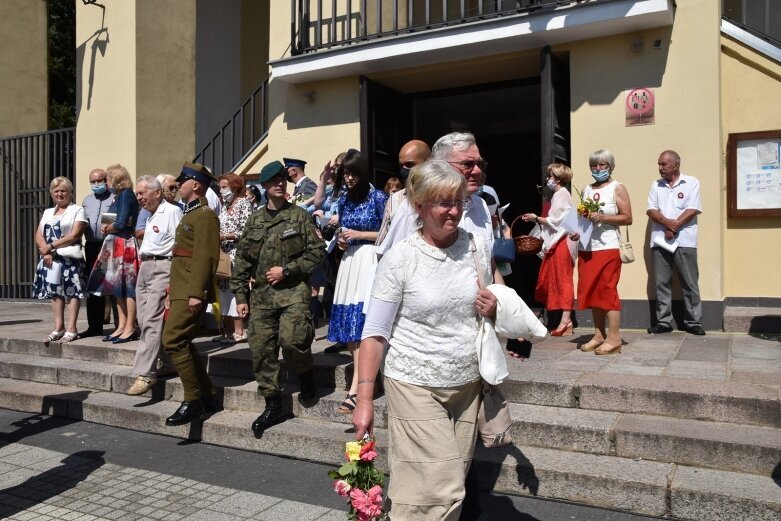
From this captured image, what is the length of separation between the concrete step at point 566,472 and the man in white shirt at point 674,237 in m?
3.56

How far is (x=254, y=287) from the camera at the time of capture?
215 inches

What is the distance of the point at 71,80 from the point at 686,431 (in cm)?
2411

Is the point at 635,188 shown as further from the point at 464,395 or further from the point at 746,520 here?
the point at 464,395

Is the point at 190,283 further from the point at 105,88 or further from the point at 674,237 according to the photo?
the point at 105,88

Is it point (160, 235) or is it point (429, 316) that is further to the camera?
point (160, 235)

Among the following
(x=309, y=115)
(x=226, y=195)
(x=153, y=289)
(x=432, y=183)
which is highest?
(x=309, y=115)

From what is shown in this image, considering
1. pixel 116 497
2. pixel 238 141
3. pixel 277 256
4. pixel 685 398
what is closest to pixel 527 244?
pixel 685 398

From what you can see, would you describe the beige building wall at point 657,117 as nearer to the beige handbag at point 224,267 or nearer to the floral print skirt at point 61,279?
the beige handbag at point 224,267

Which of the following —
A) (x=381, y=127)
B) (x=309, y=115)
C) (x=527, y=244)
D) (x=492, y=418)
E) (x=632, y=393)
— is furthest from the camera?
(x=309, y=115)

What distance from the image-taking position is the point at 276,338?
532 cm

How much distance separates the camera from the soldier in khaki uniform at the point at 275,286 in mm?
5254

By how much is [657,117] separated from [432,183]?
5.68 m

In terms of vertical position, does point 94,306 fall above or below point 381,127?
below

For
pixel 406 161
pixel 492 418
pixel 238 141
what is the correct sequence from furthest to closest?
pixel 238 141 → pixel 406 161 → pixel 492 418
